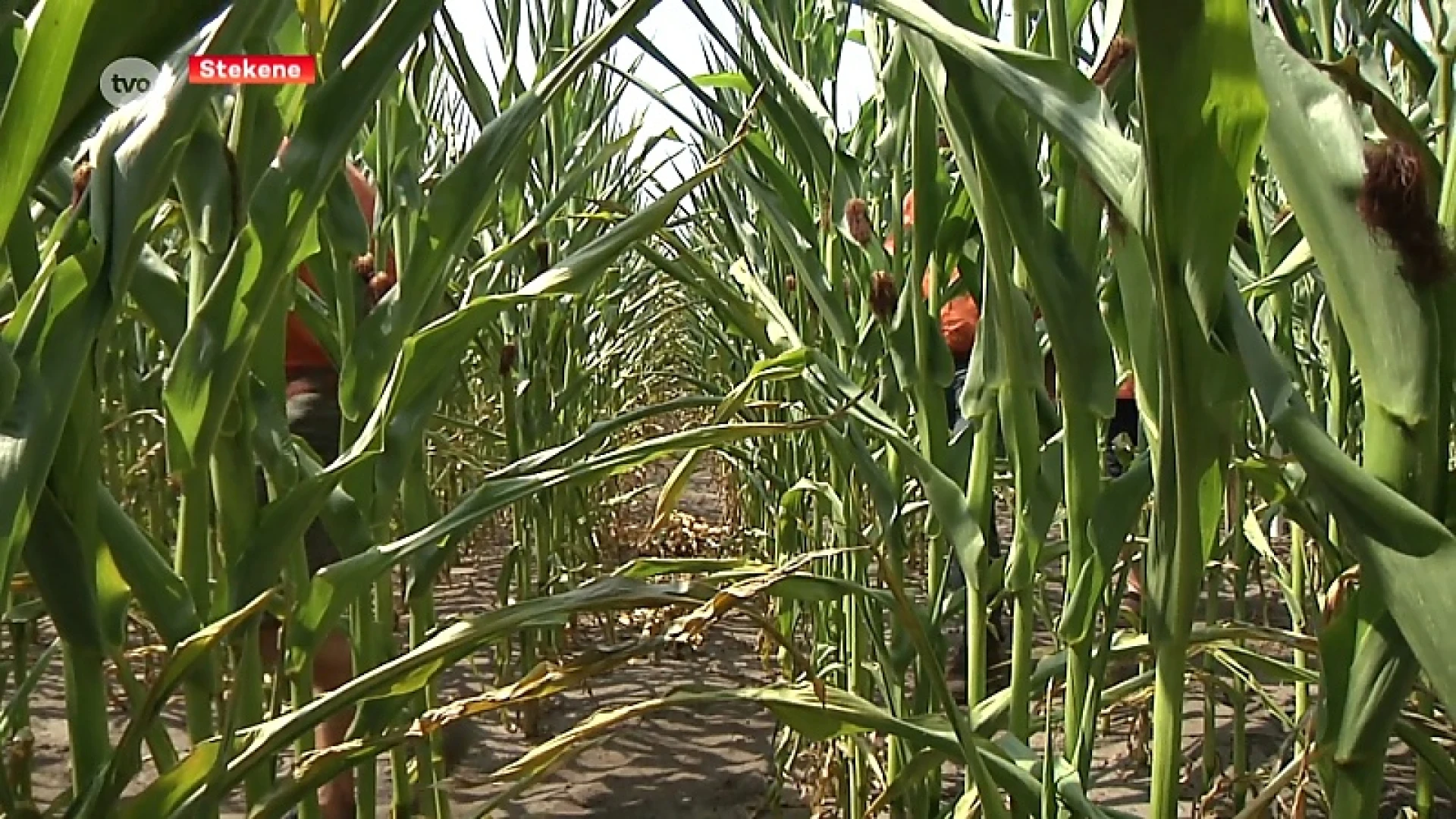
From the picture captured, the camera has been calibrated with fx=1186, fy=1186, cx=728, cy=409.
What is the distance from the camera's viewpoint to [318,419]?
1379mm

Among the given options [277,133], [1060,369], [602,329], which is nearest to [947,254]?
[1060,369]

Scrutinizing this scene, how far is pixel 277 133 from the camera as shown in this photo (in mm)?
494

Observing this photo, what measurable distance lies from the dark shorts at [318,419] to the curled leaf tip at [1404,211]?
1.22 metres

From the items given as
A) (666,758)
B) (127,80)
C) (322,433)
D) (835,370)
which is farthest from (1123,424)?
(127,80)

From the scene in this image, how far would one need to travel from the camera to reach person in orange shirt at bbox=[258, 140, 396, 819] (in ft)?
3.92

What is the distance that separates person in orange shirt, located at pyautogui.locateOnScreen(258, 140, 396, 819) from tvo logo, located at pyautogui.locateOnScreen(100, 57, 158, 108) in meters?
0.85

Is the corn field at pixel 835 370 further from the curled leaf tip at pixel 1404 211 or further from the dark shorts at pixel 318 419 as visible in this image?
the dark shorts at pixel 318 419

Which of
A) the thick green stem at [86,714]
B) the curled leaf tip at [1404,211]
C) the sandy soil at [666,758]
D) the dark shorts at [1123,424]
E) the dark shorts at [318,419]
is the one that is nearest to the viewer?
the curled leaf tip at [1404,211]

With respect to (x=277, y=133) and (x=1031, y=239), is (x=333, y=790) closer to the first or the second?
(x=277, y=133)

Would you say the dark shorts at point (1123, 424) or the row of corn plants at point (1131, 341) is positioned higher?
the dark shorts at point (1123, 424)

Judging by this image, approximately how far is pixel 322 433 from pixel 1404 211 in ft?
4.13

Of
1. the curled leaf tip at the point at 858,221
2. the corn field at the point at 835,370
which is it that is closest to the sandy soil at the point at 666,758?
the corn field at the point at 835,370

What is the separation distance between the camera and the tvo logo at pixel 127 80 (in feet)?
1.08

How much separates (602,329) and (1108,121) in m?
2.14
